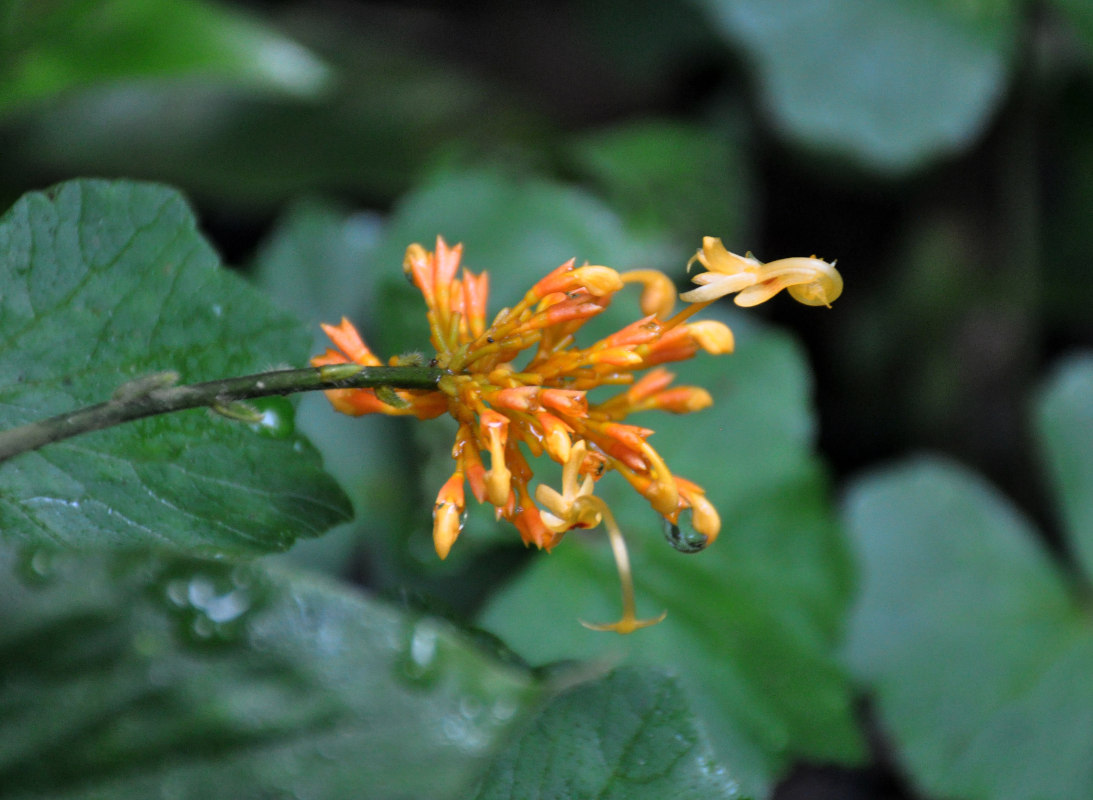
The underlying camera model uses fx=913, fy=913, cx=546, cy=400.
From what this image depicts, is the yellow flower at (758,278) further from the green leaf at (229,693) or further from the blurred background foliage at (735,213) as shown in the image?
the blurred background foliage at (735,213)

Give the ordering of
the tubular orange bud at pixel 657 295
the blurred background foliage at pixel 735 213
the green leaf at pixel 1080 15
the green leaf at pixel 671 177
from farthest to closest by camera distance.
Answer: the green leaf at pixel 671 177
the green leaf at pixel 1080 15
the blurred background foliage at pixel 735 213
the tubular orange bud at pixel 657 295

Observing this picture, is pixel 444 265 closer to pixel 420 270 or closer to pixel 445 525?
pixel 420 270

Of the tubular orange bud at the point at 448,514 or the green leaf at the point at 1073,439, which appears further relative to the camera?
the green leaf at the point at 1073,439

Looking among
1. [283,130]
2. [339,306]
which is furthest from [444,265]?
[283,130]

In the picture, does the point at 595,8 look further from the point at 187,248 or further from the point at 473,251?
the point at 187,248

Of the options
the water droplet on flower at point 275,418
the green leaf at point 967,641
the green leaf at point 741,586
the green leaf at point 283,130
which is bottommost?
the green leaf at point 967,641

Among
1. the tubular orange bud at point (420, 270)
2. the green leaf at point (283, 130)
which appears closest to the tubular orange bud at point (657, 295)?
the tubular orange bud at point (420, 270)

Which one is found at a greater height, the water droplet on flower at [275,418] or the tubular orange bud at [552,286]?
the tubular orange bud at [552,286]

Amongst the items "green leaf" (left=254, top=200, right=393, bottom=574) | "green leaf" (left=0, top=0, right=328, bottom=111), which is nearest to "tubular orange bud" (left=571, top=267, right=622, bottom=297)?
"green leaf" (left=254, top=200, right=393, bottom=574)
